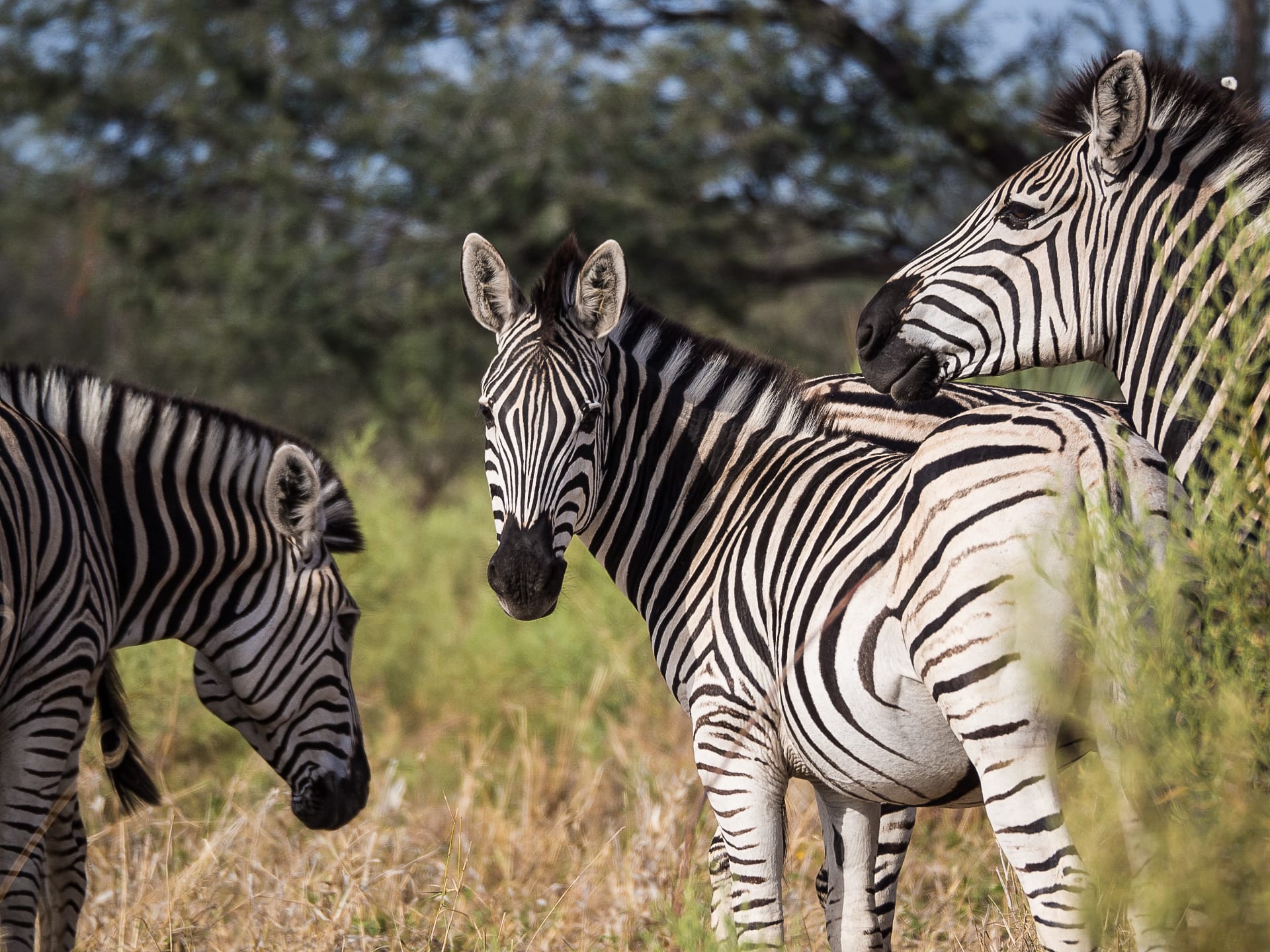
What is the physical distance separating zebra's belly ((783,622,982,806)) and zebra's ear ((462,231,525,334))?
1.40m

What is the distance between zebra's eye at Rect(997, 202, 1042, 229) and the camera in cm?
320

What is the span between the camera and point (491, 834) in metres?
5.39

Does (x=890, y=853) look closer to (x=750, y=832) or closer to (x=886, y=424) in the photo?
(x=750, y=832)

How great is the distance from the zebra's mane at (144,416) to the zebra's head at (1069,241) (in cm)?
237

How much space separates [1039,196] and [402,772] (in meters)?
5.39

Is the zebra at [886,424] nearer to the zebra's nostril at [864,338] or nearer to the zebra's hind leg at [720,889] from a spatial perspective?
the zebra's hind leg at [720,889]

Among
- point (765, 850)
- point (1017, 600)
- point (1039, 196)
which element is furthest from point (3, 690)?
point (1039, 196)

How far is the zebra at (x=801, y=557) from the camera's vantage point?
2477 millimetres

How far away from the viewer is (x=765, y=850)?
9.83ft

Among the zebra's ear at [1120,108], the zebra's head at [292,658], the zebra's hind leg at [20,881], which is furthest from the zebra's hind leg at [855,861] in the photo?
the zebra's hind leg at [20,881]

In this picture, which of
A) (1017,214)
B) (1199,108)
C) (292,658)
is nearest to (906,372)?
(1017,214)

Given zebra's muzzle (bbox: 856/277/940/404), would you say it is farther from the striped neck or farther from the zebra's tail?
the zebra's tail

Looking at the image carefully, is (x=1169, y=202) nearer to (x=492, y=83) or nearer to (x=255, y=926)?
(x=255, y=926)

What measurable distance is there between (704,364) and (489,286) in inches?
26.7
